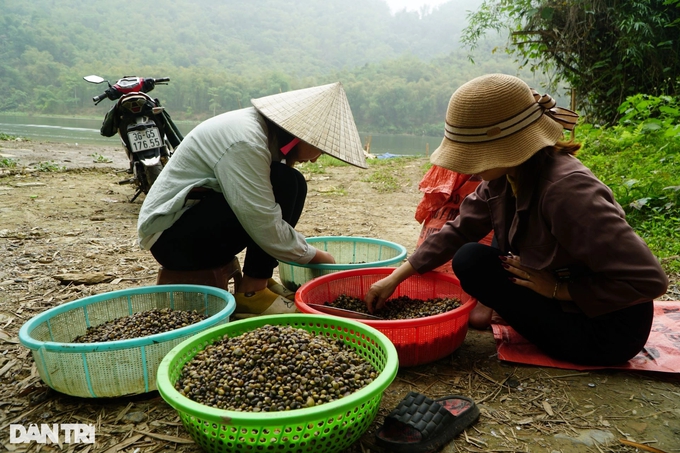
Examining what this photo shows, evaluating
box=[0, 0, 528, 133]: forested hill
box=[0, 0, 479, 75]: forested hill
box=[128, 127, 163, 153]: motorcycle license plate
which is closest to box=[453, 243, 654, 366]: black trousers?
box=[128, 127, 163, 153]: motorcycle license plate

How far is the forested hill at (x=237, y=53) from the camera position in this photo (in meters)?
43.8

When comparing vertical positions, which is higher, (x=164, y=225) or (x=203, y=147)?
(x=203, y=147)

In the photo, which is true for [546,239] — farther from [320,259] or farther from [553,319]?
[320,259]

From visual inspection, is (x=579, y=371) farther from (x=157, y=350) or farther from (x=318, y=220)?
(x=318, y=220)

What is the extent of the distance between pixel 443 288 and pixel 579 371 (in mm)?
735

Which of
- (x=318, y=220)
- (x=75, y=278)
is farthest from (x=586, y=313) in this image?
(x=318, y=220)

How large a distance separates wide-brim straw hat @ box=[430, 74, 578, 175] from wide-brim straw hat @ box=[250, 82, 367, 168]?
0.62 m

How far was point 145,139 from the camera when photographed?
15.2 ft

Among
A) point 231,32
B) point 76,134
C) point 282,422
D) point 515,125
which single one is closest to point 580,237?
point 515,125

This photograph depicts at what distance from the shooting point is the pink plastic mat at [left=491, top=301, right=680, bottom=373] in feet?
5.86

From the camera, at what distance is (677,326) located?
2.08 meters

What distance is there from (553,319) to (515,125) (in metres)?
0.74

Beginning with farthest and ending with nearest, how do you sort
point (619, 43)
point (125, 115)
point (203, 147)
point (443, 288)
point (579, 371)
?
point (619, 43) → point (125, 115) → point (443, 288) → point (203, 147) → point (579, 371)

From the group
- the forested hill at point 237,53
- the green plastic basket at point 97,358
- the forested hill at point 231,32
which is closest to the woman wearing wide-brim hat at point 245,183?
the green plastic basket at point 97,358
